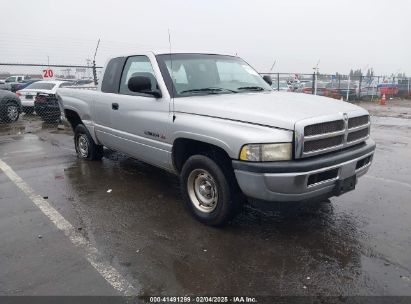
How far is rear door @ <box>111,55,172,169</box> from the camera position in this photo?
4652mm

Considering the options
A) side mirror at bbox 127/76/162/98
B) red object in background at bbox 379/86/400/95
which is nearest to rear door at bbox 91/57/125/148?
side mirror at bbox 127/76/162/98

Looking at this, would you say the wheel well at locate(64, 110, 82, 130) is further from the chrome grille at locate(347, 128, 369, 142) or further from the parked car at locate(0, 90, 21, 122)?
the parked car at locate(0, 90, 21, 122)

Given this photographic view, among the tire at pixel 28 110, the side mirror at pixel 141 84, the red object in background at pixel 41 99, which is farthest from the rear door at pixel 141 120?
the tire at pixel 28 110

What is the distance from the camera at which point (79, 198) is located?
5.19 m

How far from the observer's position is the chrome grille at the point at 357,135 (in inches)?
160

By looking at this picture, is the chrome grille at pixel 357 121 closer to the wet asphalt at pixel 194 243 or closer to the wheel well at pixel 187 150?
the wet asphalt at pixel 194 243

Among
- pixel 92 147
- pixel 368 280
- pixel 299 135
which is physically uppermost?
pixel 299 135

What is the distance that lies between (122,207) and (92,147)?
238 centimetres

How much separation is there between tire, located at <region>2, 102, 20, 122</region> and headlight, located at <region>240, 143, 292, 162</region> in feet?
37.8

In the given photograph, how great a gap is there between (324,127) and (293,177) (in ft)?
2.03

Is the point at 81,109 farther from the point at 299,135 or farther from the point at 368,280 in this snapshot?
the point at 368,280

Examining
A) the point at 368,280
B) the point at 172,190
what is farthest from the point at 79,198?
the point at 368,280

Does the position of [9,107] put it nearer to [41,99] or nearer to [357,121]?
[41,99]

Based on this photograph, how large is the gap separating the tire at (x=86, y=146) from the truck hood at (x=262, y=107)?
2970 millimetres
